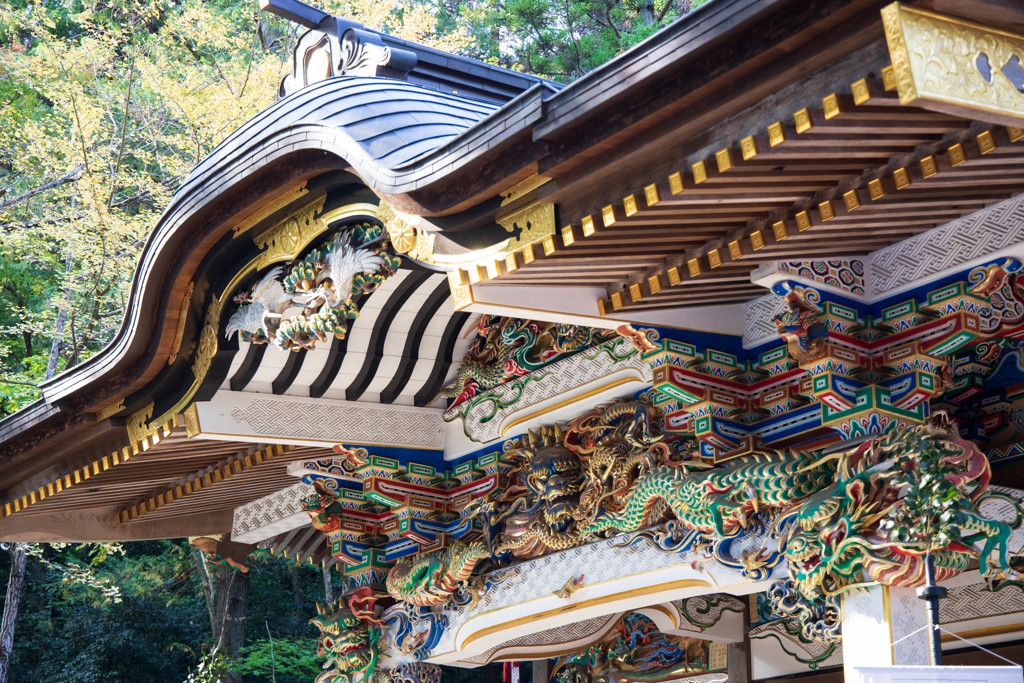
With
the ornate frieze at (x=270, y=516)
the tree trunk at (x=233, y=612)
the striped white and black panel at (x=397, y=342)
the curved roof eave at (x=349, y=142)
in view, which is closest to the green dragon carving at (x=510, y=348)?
the striped white and black panel at (x=397, y=342)

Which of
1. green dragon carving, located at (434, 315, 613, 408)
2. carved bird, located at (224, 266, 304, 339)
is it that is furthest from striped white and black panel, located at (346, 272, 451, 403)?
carved bird, located at (224, 266, 304, 339)

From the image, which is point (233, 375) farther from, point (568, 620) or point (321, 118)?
point (568, 620)

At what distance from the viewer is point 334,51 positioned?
6.02m

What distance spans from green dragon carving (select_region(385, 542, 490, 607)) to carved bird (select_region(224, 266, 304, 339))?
1.83 meters

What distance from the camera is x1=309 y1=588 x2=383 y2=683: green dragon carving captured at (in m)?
6.62

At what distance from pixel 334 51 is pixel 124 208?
9.55 m

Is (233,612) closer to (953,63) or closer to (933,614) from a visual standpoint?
(933,614)

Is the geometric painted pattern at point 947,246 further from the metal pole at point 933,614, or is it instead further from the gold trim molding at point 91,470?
the gold trim molding at point 91,470

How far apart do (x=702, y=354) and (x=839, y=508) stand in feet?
3.20

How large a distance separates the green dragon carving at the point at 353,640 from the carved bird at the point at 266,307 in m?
2.20

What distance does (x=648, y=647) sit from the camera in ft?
25.8

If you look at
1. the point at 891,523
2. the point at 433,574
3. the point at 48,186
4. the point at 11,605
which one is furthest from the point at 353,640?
the point at 48,186

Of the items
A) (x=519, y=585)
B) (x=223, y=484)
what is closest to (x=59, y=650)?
(x=223, y=484)

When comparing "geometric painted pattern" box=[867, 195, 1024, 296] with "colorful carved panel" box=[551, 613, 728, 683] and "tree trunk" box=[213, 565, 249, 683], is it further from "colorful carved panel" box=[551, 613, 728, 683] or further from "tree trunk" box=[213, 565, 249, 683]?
"tree trunk" box=[213, 565, 249, 683]
